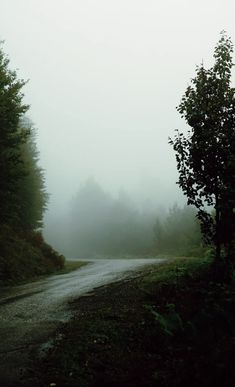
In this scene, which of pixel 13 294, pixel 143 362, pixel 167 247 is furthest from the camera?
pixel 167 247

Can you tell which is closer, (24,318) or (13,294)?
(24,318)

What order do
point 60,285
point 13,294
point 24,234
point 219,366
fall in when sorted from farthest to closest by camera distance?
point 24,234
point 60,285
point 13,294
point 219,366

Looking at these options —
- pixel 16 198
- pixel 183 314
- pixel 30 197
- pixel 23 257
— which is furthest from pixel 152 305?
pixel 30 197

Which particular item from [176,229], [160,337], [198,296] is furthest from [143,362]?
[176,229]

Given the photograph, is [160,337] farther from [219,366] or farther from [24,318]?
[24,318]

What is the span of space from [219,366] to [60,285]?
1310cm

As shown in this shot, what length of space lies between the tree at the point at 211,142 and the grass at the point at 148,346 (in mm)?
2202

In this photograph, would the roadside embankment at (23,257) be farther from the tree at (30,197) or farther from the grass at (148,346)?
the grass at (148,346)

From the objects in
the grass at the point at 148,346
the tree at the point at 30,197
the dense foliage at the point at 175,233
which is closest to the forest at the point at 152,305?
the grass at the point at 148,346

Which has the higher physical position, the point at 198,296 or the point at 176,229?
the point at 176,229

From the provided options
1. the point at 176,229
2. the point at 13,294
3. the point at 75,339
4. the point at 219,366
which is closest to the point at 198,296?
the point at 75,339

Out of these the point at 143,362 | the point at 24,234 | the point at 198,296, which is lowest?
the point at 143,362

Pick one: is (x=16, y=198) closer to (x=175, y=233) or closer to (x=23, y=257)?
(x=23, y=257)

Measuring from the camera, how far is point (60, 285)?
1809 cm
